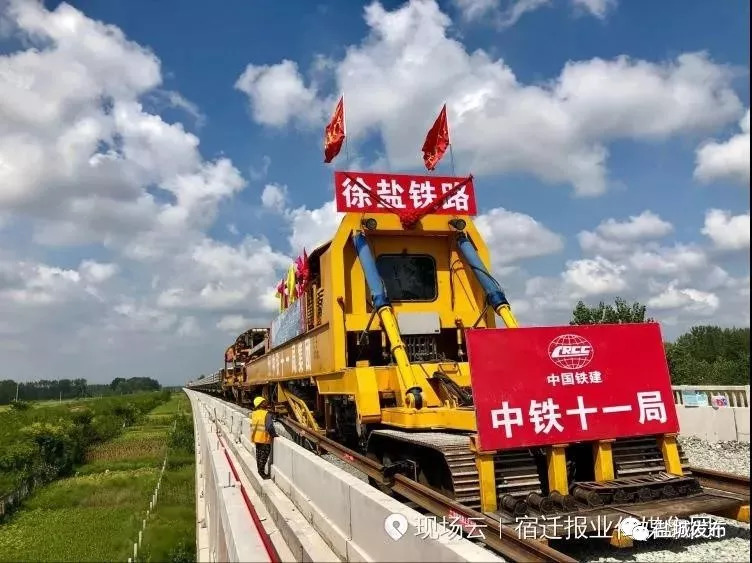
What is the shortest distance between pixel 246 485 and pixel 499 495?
4.87 m

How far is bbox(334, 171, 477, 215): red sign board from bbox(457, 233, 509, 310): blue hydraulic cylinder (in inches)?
23.5

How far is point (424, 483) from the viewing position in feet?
20.3

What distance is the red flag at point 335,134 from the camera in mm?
11719

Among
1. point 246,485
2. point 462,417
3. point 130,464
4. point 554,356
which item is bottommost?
point 130,464

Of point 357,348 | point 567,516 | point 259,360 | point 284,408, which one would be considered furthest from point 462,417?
point 259,360

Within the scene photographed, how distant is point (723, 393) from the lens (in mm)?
11969

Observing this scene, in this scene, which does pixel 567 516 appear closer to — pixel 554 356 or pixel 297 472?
pixel 554 356

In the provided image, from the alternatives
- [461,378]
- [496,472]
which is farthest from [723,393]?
[496,472]

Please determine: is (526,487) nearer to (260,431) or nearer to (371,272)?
(371,272)

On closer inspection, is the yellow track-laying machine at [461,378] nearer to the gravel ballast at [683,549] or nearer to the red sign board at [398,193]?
the red sign board at [398,193]

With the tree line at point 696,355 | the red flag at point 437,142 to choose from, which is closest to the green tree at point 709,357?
the tree line at point 696,355

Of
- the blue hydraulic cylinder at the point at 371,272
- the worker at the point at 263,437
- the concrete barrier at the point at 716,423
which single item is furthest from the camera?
the concrete barrier at the point at 716,423

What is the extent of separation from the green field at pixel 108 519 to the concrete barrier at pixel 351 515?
1786 mm

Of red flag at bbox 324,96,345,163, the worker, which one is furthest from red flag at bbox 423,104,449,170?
the worker
